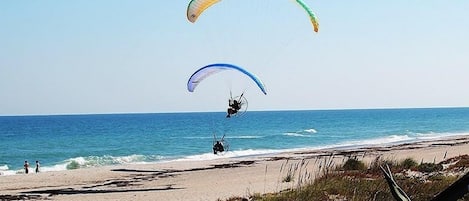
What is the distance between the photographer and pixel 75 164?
43094 millimetres

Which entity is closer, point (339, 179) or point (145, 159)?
point (339, 179)

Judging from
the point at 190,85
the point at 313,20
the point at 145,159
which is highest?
the point at 313,20

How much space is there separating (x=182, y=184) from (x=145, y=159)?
25106mm

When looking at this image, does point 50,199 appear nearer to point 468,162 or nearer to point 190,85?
point 190,85

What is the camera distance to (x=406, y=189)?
22.2 ft

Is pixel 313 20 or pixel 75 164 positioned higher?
pixel 313 20

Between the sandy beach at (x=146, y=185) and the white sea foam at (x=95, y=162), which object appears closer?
the sandy beach at (x=146, y=185)

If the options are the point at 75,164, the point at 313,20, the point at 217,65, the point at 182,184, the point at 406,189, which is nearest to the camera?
the point at 406,189

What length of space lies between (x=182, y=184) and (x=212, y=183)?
1.43 meters

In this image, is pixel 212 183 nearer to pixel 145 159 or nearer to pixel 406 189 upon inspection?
pixel 406 189

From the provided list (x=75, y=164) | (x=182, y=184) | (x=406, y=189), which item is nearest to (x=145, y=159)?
(x=75, y=164)

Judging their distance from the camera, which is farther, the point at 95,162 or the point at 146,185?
the point at 95,162

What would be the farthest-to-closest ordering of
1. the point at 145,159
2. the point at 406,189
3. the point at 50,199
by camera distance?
the point at 145,159, the point at 50,199, the point at 406,189

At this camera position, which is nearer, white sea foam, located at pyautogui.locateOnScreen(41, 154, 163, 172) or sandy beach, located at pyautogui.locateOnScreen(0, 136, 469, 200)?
sandy beach, located at pyautogui.locateOnScreen(0, 136, 469, 200)
